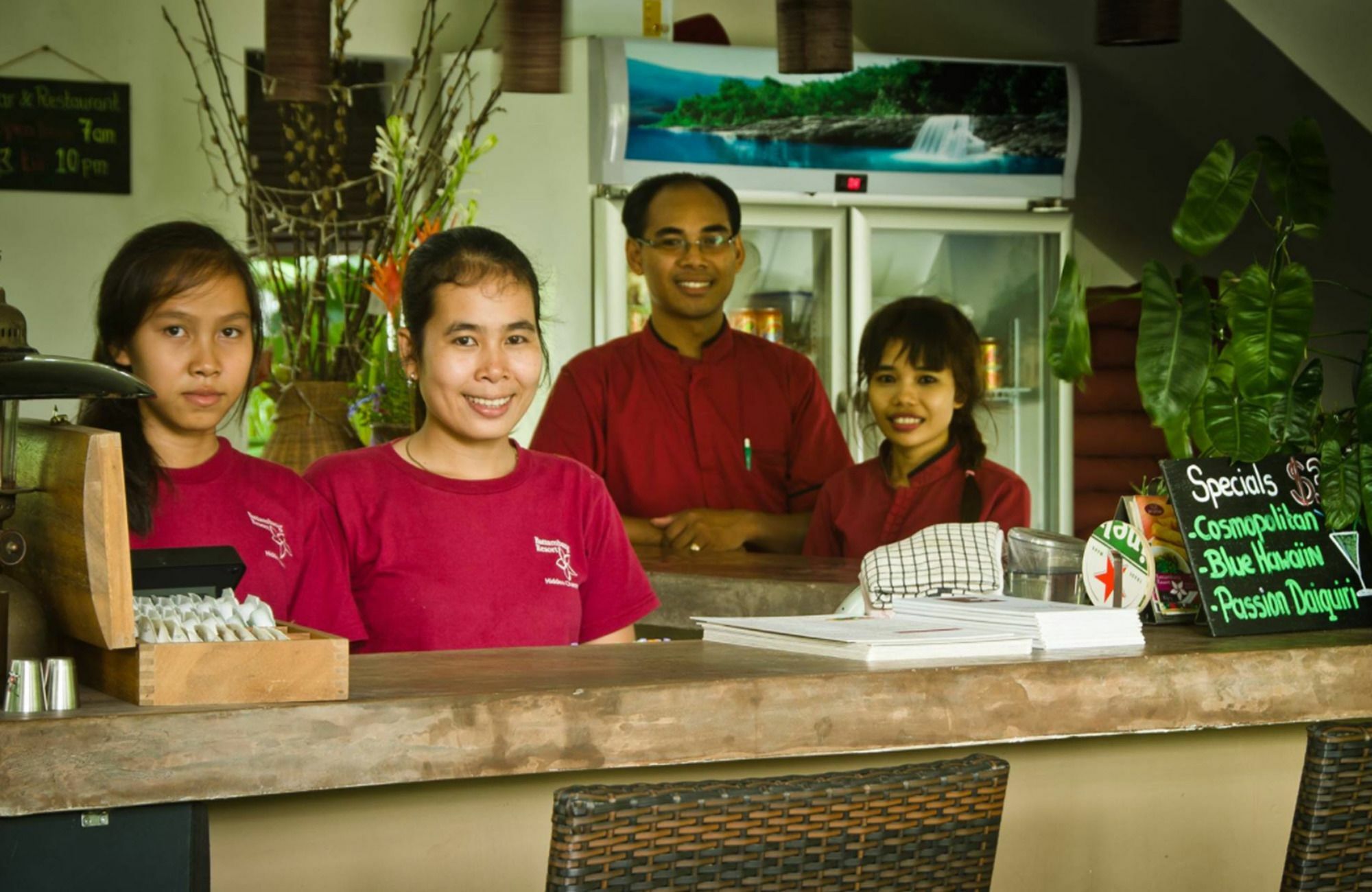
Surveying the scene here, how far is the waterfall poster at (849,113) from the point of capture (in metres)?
4.64

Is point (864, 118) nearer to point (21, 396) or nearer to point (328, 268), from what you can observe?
point (328, 268)

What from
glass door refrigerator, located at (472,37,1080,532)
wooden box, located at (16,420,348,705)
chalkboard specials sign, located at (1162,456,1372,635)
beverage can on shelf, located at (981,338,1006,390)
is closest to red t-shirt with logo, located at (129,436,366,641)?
wooden box, located at (16,420,348,705)

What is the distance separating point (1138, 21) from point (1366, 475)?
3.87 ft

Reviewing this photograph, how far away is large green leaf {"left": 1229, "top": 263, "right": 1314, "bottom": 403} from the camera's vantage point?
2035mm

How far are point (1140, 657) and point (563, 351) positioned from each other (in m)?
3.36

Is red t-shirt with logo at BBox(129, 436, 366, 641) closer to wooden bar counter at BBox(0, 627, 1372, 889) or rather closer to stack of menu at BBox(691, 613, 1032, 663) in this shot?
wooden bar counter at BBox(0, 627, 1372, 889)

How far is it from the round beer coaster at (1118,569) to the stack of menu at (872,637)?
10.9 inches

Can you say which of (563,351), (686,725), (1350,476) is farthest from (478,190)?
(686,725)

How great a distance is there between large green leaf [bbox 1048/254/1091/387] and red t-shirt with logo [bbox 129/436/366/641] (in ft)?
3.28

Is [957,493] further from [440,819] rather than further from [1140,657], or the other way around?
[440,819]

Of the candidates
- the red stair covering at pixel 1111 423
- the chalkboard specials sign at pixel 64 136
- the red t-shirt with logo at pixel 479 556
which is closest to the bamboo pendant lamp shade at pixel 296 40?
the red t-shirt with logo at pixel 479 556

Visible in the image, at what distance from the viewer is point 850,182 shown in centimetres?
486

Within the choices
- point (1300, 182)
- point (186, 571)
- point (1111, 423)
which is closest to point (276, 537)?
point (186, 571)

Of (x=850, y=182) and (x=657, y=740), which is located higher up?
(x=850, y=182)
